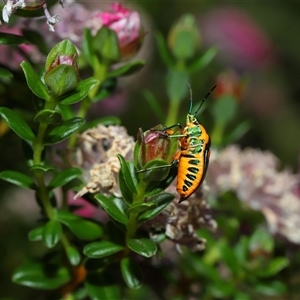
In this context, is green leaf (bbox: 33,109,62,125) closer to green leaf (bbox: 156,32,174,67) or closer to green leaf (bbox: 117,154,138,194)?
green leaf (bbox: 117,154,138,194)

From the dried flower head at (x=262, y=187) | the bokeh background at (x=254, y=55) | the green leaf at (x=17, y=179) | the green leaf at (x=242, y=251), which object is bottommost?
the bokeh background at (x=254, y=55)

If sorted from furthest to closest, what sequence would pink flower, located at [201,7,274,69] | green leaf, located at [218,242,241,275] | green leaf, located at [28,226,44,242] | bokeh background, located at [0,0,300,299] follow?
pink flower, located at [201,7,274,69] → bokeh background, located at [0,0,300,299] → green leaf, located at [218,242,241,275] → green leaf, located at [28,226,44,242]

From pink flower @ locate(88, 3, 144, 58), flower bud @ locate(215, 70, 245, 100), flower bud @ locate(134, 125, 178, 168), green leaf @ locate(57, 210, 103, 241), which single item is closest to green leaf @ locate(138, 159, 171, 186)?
flower bud @ locate(134, 125, 178, 168)

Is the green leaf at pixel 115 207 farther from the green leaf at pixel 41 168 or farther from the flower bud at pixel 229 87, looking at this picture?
the flower bud at pixel 229 87

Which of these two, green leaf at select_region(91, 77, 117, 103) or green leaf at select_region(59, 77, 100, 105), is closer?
green leaf at select_region(59, 77, 100, 105)

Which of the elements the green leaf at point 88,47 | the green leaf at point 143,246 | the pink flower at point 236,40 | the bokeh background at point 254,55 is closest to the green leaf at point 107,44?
the green leaf at point 88,47

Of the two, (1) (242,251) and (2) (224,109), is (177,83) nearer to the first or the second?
(2) (224,109)

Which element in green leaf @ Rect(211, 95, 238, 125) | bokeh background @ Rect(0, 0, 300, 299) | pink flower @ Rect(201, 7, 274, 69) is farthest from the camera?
pink flower @ Rect(201, 7, 274, 69)
